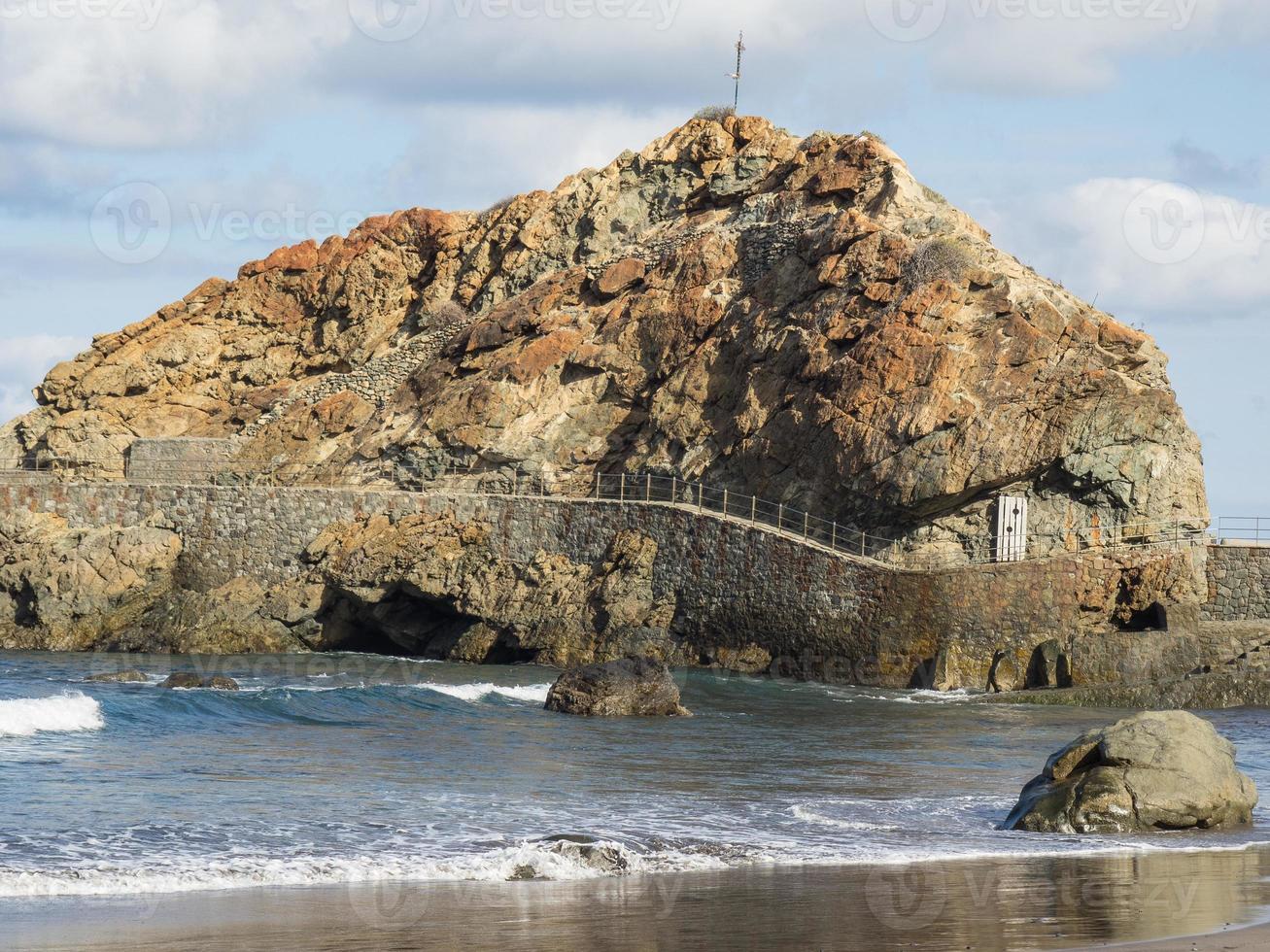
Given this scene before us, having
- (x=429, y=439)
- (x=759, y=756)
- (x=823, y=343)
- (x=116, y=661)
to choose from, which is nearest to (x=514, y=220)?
(x=429, y=439)

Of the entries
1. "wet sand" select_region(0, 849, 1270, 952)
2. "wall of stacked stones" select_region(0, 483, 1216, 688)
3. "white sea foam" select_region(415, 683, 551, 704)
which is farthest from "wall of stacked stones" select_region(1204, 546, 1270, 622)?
"wet sand" select_region(0, 849, 1270, 952)

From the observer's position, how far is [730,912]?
10.7 meters

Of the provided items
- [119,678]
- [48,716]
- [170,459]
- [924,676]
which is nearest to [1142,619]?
[924,676]

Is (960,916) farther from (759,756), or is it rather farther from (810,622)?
(810,622)

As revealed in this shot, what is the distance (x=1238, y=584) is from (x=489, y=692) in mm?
13974

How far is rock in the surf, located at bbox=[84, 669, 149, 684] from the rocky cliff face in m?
12.9

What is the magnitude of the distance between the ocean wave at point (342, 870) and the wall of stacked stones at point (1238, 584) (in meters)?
19.6

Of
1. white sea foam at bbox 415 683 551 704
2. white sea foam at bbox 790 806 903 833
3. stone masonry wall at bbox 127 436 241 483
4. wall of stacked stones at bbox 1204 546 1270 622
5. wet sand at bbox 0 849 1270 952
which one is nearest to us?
wet sand at bbox 0 849 1270 952

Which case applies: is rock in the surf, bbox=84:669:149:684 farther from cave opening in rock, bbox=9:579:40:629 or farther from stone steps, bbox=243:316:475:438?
stone steps, bbox=243:316:475:438

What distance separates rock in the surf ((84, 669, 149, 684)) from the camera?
86.9 feet

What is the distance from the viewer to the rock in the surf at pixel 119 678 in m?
26.5

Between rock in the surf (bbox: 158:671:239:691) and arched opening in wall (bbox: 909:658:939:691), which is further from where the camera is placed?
arched opening in wall (bbox: 909:658:939:691)

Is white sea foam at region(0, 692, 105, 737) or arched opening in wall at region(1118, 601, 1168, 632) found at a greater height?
arched opening in wall at region(1118, 601, 1168, 632)

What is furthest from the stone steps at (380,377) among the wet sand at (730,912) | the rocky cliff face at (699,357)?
the wet sand at (730,912)
